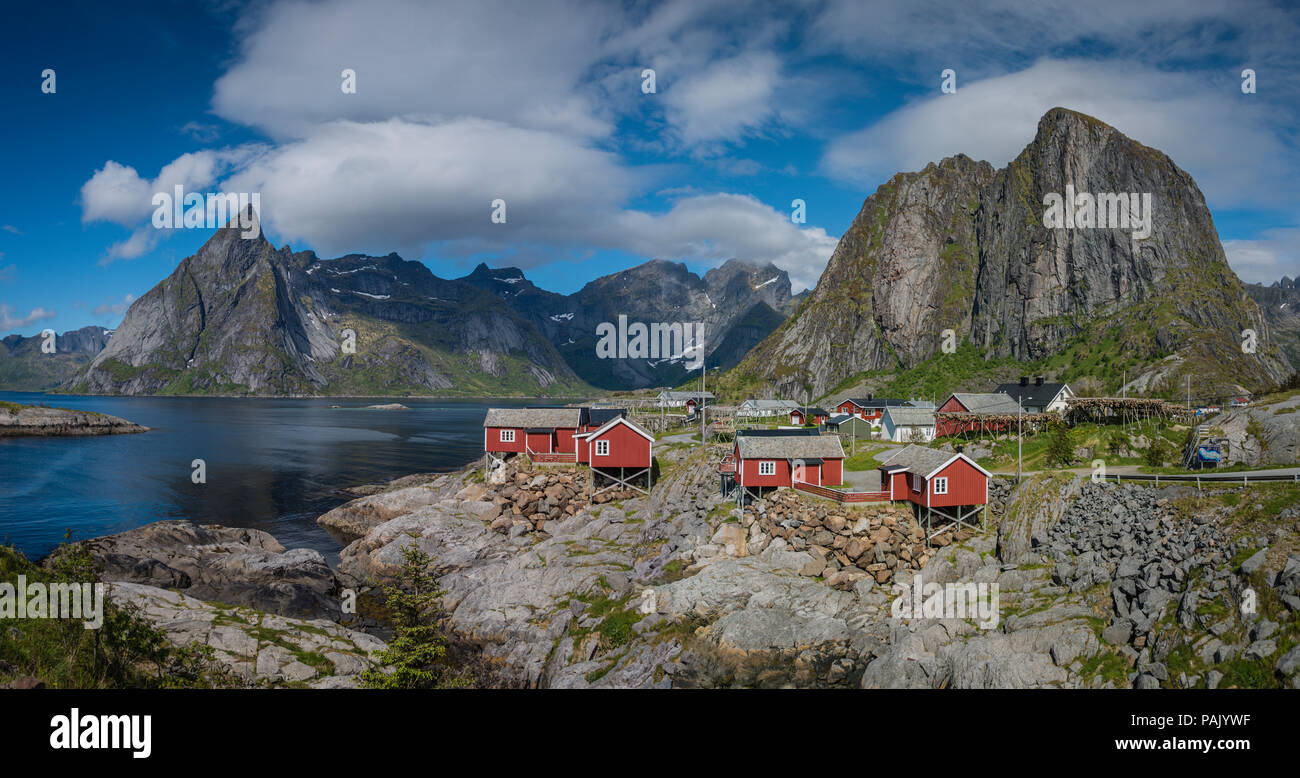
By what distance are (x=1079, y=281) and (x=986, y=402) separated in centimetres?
8861

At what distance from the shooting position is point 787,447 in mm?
49062

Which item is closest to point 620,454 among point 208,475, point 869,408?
point 869,408

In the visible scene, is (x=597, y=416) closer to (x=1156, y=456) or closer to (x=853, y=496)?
(x=853, y=496)

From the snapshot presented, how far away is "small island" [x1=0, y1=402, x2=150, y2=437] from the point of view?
427ft

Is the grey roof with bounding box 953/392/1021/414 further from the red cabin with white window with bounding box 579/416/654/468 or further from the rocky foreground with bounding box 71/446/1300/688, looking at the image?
the red cabin with white window with bounding box 579/416/654/468

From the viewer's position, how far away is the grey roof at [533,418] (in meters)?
64.1

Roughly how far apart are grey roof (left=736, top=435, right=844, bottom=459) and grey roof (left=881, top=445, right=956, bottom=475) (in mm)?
4736

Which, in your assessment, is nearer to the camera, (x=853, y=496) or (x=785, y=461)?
(x=853, y=496)

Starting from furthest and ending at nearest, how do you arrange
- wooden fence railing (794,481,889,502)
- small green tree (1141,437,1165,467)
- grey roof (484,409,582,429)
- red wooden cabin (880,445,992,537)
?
grey roof (484,409,582,429) < small green tree (1141,437,1165,467) < wooden fence railing (794,481,889,502) < red wooden cabin (880,445,992,537)

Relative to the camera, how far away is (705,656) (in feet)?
105

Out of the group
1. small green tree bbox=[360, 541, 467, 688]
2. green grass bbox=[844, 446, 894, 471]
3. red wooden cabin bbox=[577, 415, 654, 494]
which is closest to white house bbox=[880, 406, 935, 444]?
green grass bbox=[844, 446, 894, 471]

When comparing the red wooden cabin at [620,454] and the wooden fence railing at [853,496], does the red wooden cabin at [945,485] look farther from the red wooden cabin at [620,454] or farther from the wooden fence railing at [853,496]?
the red wooden cabin at [620,454]

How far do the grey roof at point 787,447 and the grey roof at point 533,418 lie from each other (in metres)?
22.1
